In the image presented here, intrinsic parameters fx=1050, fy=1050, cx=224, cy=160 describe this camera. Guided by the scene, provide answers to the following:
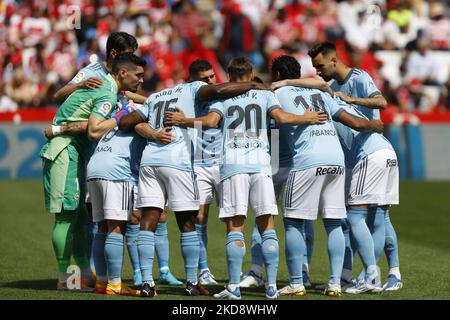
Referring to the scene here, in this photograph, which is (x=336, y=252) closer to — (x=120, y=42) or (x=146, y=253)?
(x=146, y=253)

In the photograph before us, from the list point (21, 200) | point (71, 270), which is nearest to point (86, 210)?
point (71, 270)

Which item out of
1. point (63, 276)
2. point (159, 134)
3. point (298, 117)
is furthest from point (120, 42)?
point (63, 276)

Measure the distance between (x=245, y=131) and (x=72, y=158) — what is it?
196 centimetres

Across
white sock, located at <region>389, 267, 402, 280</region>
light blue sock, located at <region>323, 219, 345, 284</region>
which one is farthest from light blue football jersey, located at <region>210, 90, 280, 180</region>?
white sock, located at <region>389, 267, 402, 280</region>

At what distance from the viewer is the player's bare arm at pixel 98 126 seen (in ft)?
33.5

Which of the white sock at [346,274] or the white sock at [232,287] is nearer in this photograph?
the white sock at [232,287]

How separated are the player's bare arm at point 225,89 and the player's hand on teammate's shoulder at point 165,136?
1.49ft

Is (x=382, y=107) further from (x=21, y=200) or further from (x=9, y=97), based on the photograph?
(x=9, y=97)

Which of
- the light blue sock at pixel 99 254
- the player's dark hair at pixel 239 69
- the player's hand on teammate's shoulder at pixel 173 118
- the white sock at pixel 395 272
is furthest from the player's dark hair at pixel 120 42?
the white sock at pixel 395 272

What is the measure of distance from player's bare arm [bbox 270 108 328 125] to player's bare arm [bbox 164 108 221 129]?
0.55 metres

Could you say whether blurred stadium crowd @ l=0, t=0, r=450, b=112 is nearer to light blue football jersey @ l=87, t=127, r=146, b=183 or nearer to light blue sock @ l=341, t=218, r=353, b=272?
light blue sock @ l=341, t=218, r=353, b=272

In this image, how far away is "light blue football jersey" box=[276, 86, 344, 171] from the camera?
10.2 metres

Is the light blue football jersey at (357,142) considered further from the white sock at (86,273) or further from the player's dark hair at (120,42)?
the white sock at (86,273)

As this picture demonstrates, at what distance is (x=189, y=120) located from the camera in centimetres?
1000
